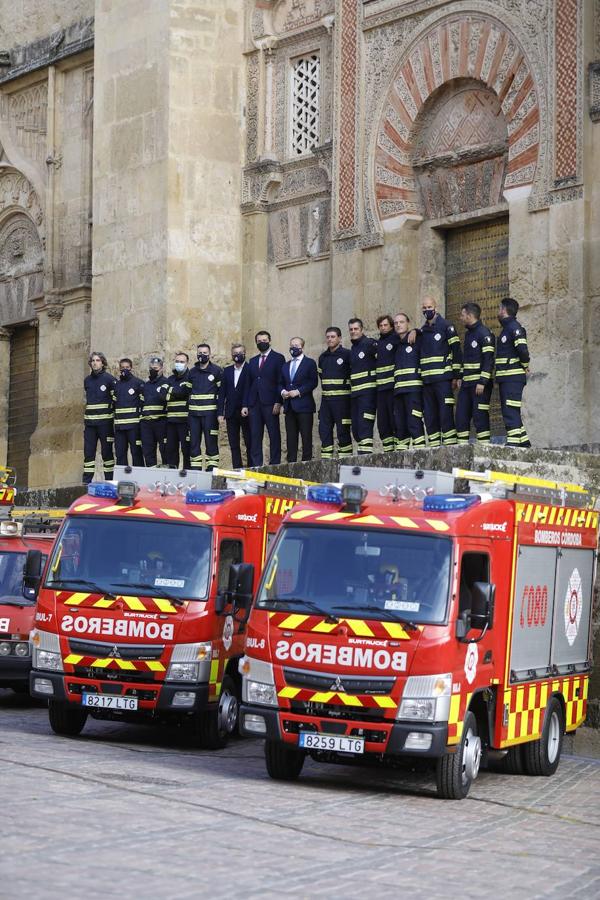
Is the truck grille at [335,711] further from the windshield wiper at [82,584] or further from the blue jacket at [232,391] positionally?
the blue jacket at [232,391]

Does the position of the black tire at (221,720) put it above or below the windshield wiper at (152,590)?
below

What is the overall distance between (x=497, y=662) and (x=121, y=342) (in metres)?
13.1

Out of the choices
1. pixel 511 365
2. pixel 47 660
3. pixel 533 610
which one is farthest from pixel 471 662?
pixel 511 365

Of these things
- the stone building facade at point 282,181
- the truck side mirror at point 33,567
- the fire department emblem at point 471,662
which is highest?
the stone building facade at point 282,181

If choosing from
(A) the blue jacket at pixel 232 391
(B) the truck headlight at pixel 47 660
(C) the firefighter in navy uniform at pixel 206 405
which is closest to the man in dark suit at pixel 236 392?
(A) the blue jacket at pixel 232 391

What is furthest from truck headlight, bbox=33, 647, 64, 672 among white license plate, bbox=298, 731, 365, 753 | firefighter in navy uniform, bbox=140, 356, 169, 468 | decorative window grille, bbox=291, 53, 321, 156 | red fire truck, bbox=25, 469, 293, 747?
decorative window grille, bbox=291, 53, 321, 156

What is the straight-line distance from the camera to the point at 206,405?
2008 cm

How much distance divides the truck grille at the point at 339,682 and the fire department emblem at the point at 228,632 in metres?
2.04

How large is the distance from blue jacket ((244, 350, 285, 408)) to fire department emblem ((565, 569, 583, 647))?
658cm

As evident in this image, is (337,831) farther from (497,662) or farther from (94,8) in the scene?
(94,8)

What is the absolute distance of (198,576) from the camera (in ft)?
44.4

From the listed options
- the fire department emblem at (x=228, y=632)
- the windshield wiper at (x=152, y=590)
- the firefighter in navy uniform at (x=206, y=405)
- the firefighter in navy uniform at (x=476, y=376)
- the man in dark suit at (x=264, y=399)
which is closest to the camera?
the windshield wiper at (x=152, y=590)

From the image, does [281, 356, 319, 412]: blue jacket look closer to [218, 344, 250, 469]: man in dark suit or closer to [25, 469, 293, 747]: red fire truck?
[218, 344, 250, 469]: man in dark suit

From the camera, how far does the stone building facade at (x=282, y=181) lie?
63.2ft
